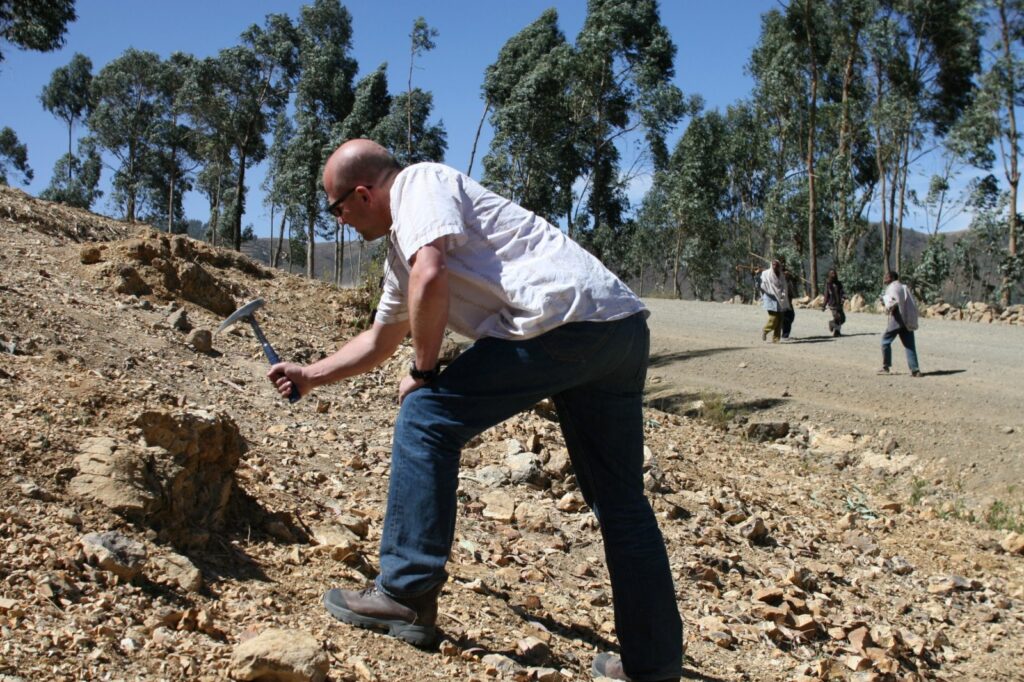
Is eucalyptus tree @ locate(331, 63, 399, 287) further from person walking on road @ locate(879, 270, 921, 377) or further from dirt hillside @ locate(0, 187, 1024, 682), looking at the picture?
dirt hillside @ locate(0, 187, 1024, 682)

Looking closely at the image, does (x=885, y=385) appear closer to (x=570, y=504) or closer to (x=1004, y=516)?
(x=1004, y=516)

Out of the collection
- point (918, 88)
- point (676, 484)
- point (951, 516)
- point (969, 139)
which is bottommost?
point (951, 516)

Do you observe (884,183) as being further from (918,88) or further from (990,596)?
(990,596)

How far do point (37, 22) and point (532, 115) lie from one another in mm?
12677

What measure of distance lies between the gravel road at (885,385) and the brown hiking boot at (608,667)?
19.1 ft

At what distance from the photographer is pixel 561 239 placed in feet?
8.61

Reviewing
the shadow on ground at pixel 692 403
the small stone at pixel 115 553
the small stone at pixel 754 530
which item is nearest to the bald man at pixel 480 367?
the small stone at pixel 115 553

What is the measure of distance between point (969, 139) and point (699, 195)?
10050 millimetres

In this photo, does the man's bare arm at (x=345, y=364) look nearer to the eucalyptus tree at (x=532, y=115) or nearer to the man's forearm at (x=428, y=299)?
the man's forearm at (x=428, y=299)

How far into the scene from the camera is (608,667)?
2.84 meters

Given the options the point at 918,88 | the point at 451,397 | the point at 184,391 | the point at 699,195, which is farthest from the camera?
the point at 699,195

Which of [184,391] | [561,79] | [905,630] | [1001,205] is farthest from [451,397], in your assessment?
[1001,205]

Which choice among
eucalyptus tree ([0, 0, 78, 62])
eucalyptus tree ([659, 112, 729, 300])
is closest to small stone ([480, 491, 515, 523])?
eucalyptus tree ([0, 0, 78, 62])

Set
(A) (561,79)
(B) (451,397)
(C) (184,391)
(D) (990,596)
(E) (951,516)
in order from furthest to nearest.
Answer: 1. (A) (561,79)
2. (E) (951,516)
3. (C) (184,391)
4. (D) (990,596)
5. (B) (451,397)
